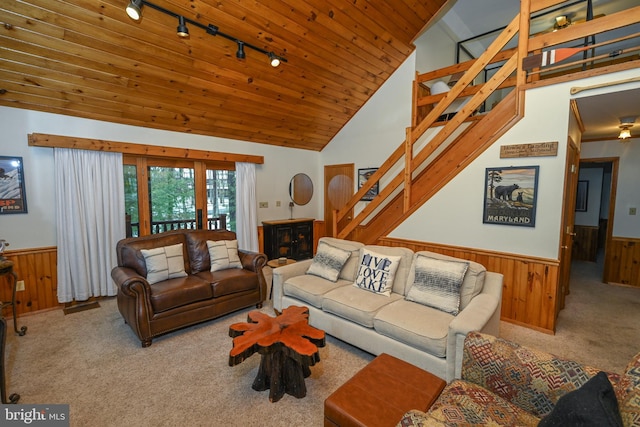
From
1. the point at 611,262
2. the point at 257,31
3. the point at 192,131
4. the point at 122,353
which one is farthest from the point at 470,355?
the point at 611,262

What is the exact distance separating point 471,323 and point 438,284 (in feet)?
1.91

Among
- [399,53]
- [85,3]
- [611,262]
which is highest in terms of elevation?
[399,53]

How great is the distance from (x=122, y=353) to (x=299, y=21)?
→ 4.03 metres

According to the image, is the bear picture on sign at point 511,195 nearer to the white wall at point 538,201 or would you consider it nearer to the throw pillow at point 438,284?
the white wall at point 538,201

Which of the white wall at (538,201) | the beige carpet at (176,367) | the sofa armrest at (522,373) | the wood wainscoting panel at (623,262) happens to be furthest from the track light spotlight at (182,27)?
the wood wainscoting panel at (623,262)

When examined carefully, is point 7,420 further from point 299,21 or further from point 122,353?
point 299,21

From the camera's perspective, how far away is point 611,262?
4.50 meters

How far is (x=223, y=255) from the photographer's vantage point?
11.5 ft

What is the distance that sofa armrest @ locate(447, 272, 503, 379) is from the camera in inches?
72.3

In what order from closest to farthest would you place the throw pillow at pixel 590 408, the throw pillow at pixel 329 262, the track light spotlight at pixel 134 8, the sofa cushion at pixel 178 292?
1. the throw pillow at pixel 590 408
2. the track light spotlight at pixel 134 8
3. the sofa cushion at pixel 178 292
4. the throw pillow at pixel 329 262

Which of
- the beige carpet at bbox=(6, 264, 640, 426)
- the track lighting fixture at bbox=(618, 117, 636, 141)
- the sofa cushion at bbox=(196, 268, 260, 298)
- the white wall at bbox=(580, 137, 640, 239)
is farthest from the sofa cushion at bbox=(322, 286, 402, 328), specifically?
the white wall at bbox=(580, 137, 640, 239)

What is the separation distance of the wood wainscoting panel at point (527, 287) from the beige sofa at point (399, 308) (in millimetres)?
830

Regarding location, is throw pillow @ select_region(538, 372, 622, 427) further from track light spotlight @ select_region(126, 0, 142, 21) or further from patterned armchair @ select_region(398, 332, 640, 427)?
track light spotlight @ select_region(126, 0, 142, 21)

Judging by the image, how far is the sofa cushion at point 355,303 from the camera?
7.88ft
